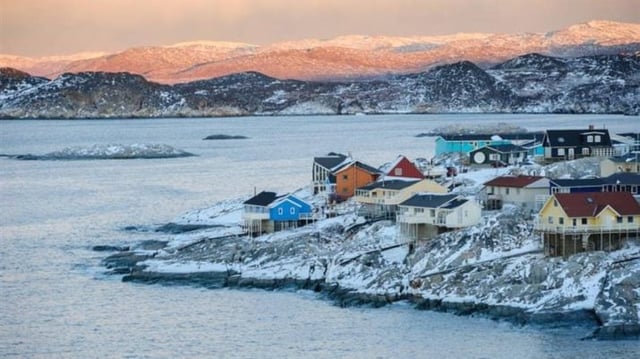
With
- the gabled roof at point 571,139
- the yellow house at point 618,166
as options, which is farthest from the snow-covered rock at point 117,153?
the yellow house at point 618,166

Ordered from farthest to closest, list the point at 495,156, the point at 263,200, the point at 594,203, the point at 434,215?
1. the point at 495,156
2. the point at 263,200
3. the point at 434,215
4. the point at 594,203

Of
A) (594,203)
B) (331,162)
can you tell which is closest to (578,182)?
(594,203)

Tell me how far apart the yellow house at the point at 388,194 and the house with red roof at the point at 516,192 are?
64.6 inches

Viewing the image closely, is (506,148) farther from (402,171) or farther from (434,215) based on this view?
(434,215)

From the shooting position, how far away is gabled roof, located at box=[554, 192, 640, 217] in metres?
38.2

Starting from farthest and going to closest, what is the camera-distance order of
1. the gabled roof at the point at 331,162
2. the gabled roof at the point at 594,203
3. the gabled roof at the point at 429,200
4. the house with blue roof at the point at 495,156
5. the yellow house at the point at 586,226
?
the house with blue roof at the point at 495,156
the gabled roof at the point at 331,162
the gabled roof at the point at 429,200
the gabled roof at the point at 594,203
the yellow house at the point at 586,226

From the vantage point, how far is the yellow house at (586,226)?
37.9 m

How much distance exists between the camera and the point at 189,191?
7356 cm

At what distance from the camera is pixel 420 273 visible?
3819 centimetres

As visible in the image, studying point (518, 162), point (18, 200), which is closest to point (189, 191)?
point (18, 200)

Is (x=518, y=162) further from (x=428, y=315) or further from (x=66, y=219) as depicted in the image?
(x=428, y=315)

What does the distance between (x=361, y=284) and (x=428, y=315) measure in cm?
333

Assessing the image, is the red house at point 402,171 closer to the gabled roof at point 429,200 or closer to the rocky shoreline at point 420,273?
the rocky shoreline at point 420,273

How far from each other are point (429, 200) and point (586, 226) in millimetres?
6076
